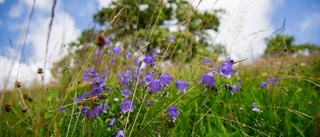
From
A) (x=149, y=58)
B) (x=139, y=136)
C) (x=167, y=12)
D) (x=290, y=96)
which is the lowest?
(x=167, y=12)

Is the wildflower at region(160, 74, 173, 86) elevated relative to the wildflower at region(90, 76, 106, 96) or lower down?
elevated

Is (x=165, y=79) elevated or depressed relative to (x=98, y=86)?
elevated

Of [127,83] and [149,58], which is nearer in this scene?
[149,58]

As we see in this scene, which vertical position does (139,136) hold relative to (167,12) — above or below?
above

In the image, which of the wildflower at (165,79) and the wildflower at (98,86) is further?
the wildflower at (98,86)

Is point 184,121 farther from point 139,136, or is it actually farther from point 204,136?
point 139,136

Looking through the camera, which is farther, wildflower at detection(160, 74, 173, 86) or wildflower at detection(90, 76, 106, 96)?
wildflower at detection(90, 76, 106, 96)

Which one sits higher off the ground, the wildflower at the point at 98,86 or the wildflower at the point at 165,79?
the wildflower at the point at 165,79

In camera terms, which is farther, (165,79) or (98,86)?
(98,86)

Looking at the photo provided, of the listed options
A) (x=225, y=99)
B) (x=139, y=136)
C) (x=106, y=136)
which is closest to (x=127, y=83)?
(x=106, y=136)

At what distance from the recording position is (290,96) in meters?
2.49

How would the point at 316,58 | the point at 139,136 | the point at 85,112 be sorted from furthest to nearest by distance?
the point at 316,58, the point at 85,112, the point at 139,136

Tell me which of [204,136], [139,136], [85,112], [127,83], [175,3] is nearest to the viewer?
[139,136]

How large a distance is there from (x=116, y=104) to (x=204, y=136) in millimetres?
819
